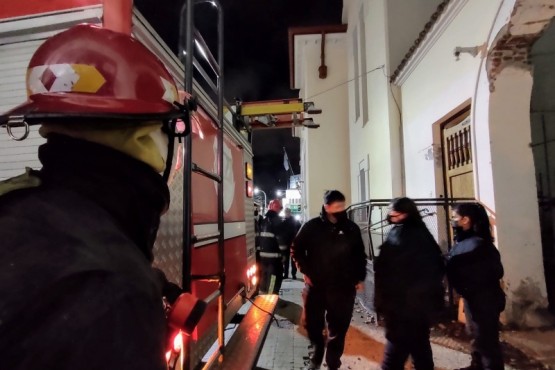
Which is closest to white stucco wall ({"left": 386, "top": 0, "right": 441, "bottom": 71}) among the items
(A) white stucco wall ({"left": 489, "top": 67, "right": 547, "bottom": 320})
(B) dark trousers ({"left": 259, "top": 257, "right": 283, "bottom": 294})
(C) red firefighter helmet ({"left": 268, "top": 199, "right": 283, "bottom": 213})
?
(A) white stucco wall ({"left": 489, "top": 67, "right": 547, "bottom": 320})

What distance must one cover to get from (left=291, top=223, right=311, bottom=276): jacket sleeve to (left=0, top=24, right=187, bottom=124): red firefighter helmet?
2914 mm

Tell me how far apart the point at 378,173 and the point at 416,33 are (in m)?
3.69

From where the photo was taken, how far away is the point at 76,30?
42.8 inches

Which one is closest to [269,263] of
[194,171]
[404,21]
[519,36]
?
[194,171]

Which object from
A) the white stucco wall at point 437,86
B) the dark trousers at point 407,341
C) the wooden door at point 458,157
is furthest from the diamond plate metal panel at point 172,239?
the wooden door at point 458,157

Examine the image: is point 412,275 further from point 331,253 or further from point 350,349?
point 350,349

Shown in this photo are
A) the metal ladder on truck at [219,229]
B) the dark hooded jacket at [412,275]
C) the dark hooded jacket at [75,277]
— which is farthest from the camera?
the dark hooded jacket at [412,275]

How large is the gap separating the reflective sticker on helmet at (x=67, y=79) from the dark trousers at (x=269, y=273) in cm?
578

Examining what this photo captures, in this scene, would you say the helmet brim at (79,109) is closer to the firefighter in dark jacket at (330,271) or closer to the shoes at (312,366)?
the firefighter in dark jacket at (330,271)

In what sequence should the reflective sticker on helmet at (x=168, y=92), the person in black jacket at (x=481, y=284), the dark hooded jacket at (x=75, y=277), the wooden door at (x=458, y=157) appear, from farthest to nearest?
the wooden door at (x=458, y=157) → the person in black jacket at (x=481, y=284) → the reflective sticker on helmet at (x=168, y=92) → the dark hooded jacket at (x=75, y=277)

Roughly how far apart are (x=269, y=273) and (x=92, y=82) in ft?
19.2

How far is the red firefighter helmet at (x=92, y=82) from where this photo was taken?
3.07 ft

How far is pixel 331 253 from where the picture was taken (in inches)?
145

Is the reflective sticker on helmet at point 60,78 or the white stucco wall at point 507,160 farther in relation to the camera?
the white stucco wall at point 507,160
